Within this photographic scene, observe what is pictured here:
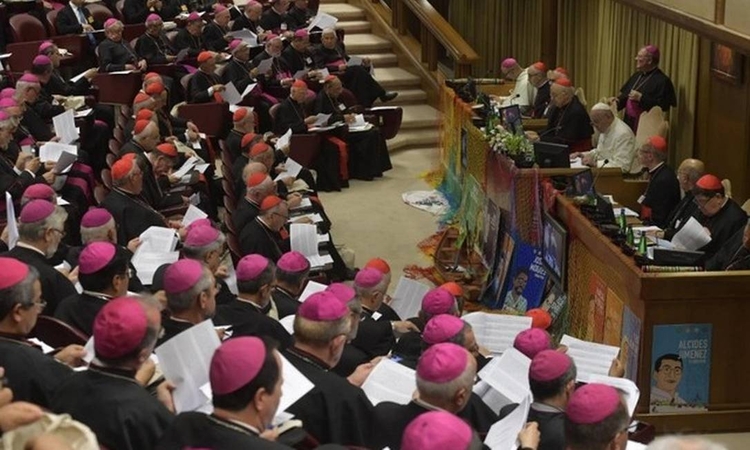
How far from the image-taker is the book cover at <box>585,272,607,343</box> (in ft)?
28.6

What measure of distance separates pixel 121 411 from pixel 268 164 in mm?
7144

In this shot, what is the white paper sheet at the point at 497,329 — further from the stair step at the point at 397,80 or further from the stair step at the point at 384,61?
the stair step at the point at 384,61

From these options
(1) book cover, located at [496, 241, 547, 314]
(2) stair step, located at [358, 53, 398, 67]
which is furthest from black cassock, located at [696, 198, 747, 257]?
(2) stair step, located at [358, 53, 398, 67]

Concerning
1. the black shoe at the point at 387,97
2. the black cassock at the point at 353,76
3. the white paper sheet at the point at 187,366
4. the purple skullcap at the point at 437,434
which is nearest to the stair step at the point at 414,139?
the black shoe at the point at 387,97

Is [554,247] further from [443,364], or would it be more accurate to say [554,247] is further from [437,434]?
[437,434]

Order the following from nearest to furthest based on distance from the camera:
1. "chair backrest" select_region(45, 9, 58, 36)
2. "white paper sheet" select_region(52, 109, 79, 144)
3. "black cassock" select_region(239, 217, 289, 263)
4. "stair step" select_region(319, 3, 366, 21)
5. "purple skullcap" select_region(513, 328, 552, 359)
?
"purple skullcap" select_region(513, 328, 552, 359) → "black cassock" select_region(239, 217, 289, 263) → "white paper sheet" select_region(52, 109, 79, 144) → "chair backrest" select_region(45, 9, 58, 36) → "stair step" select_region(319, 3, 366, 21)

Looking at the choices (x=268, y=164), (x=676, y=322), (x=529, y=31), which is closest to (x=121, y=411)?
(x=676, y=322)

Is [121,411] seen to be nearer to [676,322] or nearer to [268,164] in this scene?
[676,322]

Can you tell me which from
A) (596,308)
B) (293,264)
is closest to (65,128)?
(293,264)

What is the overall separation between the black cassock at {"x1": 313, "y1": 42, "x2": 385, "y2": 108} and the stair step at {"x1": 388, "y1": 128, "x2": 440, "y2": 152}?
25.0 inches

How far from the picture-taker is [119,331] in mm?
4605

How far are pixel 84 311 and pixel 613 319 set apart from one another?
3856 mm

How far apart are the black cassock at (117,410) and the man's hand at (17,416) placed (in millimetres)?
707

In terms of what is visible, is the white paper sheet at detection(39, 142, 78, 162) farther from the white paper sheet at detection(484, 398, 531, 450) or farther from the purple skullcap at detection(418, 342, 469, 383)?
the white paper sheet at detection(484, 398, 531, 450)
